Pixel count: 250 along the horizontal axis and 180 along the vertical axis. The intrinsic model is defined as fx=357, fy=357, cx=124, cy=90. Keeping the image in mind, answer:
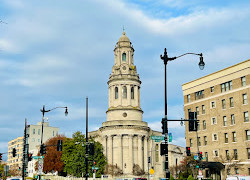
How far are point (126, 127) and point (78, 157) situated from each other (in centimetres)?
1848

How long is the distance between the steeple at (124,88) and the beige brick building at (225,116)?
111 ft

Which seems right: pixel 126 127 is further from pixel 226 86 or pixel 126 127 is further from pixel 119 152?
pixel 226 86

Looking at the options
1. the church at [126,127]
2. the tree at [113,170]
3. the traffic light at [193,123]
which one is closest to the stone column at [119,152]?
the church at [126,127]

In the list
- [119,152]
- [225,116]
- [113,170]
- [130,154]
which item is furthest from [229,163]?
[119,152]

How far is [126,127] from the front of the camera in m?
98.1

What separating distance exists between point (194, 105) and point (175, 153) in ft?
169

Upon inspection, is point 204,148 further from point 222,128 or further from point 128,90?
point 128,90

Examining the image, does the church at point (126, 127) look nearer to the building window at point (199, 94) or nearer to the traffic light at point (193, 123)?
the building window at point (199, 94)

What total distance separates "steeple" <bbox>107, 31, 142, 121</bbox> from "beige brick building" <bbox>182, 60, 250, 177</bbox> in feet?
111

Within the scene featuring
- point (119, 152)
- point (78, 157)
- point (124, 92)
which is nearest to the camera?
point (78, 157)

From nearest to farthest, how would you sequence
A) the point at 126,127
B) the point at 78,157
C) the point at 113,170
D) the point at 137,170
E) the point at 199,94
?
the point at 199,94 → the point at 78,157 → the point at 113,170 → the point at 137,170 → the point at 126,127

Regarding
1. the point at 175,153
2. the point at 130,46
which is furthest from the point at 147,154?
the point at 130,46

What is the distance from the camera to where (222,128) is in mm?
61688

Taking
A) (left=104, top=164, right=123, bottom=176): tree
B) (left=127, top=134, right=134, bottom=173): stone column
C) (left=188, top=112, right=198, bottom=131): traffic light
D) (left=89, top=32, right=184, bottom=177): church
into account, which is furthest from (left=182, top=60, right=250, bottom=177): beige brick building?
(left=89, top=32, right=184, bottom=177): church
